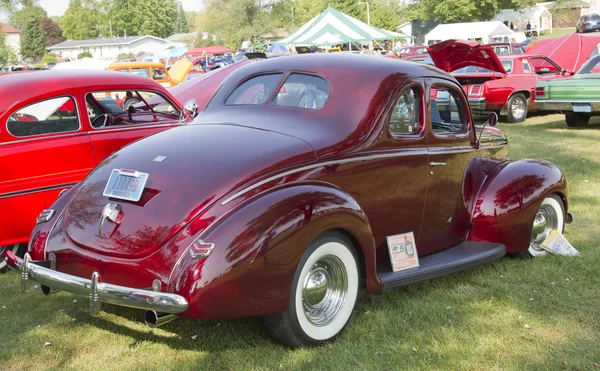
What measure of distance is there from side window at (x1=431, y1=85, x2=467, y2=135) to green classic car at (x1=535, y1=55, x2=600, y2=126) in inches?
325

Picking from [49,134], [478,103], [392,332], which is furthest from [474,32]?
[392,332]

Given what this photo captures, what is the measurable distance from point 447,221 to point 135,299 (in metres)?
2.64

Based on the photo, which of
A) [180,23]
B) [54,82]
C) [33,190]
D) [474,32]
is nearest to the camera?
[33,190]

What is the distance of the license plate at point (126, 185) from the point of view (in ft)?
12.5

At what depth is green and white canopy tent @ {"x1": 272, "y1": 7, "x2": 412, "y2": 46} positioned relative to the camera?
27.5 metres

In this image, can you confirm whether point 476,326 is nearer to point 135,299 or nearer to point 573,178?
point 135,299

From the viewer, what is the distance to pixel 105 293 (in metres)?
3.49

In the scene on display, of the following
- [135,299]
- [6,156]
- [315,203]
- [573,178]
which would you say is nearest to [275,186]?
[315,203]

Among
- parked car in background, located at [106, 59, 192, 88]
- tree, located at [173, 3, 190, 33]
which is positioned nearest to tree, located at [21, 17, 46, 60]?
tree, located at [173, 3, 190, 33]

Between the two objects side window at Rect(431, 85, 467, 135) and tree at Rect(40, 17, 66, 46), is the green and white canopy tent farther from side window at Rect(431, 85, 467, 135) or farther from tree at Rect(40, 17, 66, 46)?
tree at Rect(40, 17, 66, 46)

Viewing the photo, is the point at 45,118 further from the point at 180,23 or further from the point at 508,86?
the point at 180,23

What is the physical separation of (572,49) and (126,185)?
1842cm

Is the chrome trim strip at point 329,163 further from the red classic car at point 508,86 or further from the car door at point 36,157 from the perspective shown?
the red classic car at point 508,86

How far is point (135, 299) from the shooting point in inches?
134
